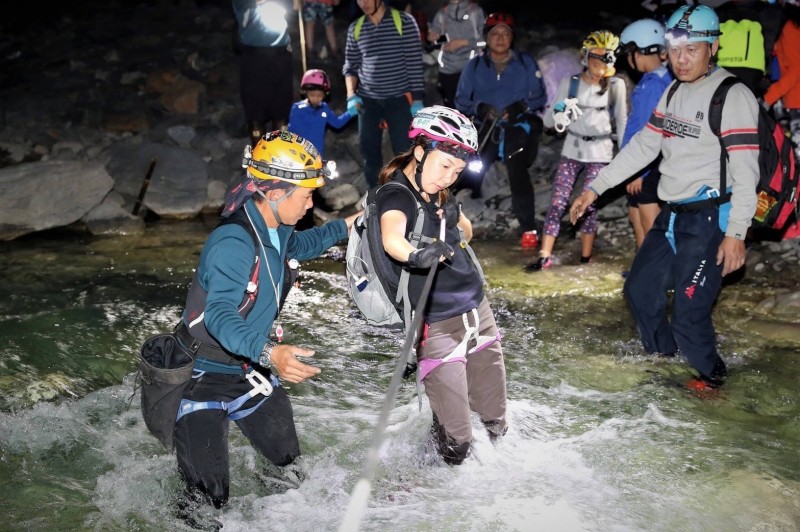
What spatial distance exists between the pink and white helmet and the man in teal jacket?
65 centimetres

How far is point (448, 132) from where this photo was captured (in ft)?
14.6

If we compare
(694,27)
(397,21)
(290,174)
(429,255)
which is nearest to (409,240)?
(429,255)

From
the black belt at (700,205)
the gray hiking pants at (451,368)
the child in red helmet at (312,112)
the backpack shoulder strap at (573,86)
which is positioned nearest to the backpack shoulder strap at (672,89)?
the black belt at (700,205)

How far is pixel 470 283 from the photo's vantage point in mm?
4699

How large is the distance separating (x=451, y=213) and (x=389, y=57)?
6.14 meters

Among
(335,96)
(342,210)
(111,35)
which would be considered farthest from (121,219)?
(111,35)

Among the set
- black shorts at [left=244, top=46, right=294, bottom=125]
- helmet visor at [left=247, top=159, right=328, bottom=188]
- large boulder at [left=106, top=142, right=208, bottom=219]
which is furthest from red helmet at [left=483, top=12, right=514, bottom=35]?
helmet visor at [left=247, top=159, right=328, bottom=188]

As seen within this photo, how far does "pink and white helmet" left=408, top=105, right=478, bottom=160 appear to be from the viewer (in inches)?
175

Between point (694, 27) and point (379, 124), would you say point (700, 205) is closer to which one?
point (694, 27)

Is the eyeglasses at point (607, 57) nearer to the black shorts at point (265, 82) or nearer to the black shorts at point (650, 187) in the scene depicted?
the black shorts at point (650, 187)

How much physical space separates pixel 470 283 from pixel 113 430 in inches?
126

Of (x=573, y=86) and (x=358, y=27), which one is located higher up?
(x=358, y=27)

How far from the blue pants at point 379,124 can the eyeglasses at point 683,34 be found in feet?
16.4

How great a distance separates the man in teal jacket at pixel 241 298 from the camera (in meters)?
4.02
